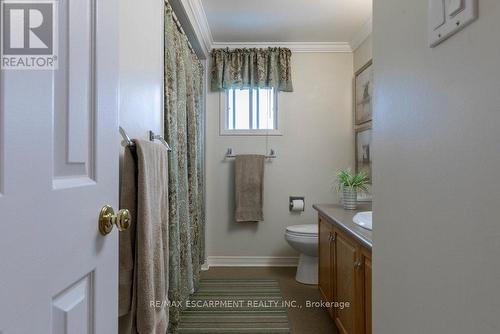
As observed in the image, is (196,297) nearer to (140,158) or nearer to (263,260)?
(263,260)

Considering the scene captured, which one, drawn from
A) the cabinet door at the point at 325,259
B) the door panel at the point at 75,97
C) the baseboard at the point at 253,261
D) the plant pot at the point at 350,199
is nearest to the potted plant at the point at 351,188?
the plant pot at the point at 350,199

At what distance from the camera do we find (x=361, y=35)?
305 cm

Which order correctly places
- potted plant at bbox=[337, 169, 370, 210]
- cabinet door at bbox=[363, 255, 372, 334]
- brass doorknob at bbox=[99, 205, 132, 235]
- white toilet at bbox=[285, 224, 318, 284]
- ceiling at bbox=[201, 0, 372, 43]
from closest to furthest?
brass doorknob at bbox=[99, 205, 132, 235] → cabinet door at bbox=[363, 255, 372, 334] → ceiling at bbox=[201, 0, 372, 43] → potted plant at bbox=[337, 169, 370, 210] → white toilet at bbox=[285, 224, 318, 284]

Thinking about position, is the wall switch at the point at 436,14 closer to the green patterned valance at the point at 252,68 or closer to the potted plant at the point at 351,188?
the potted plant at the point at 351,188

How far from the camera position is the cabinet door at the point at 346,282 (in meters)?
1.62

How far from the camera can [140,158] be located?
1.16 meters

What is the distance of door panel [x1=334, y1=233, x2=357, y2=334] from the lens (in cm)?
165

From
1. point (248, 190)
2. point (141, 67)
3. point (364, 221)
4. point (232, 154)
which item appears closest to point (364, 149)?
point (248, 190)

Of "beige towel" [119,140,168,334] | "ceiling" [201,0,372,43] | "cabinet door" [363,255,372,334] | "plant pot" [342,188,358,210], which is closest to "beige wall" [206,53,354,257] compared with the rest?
"ceiling" [201,0,372,43]

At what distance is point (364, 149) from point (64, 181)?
2.85 meters

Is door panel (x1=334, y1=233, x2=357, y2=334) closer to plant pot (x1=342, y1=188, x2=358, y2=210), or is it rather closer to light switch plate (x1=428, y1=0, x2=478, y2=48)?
plant pot (x1=342, y1=188, x2=358, y2=210)

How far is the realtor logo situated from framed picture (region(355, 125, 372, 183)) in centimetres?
267

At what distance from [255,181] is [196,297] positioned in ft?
4.14

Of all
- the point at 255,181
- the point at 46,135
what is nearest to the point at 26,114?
the point at 46,135
